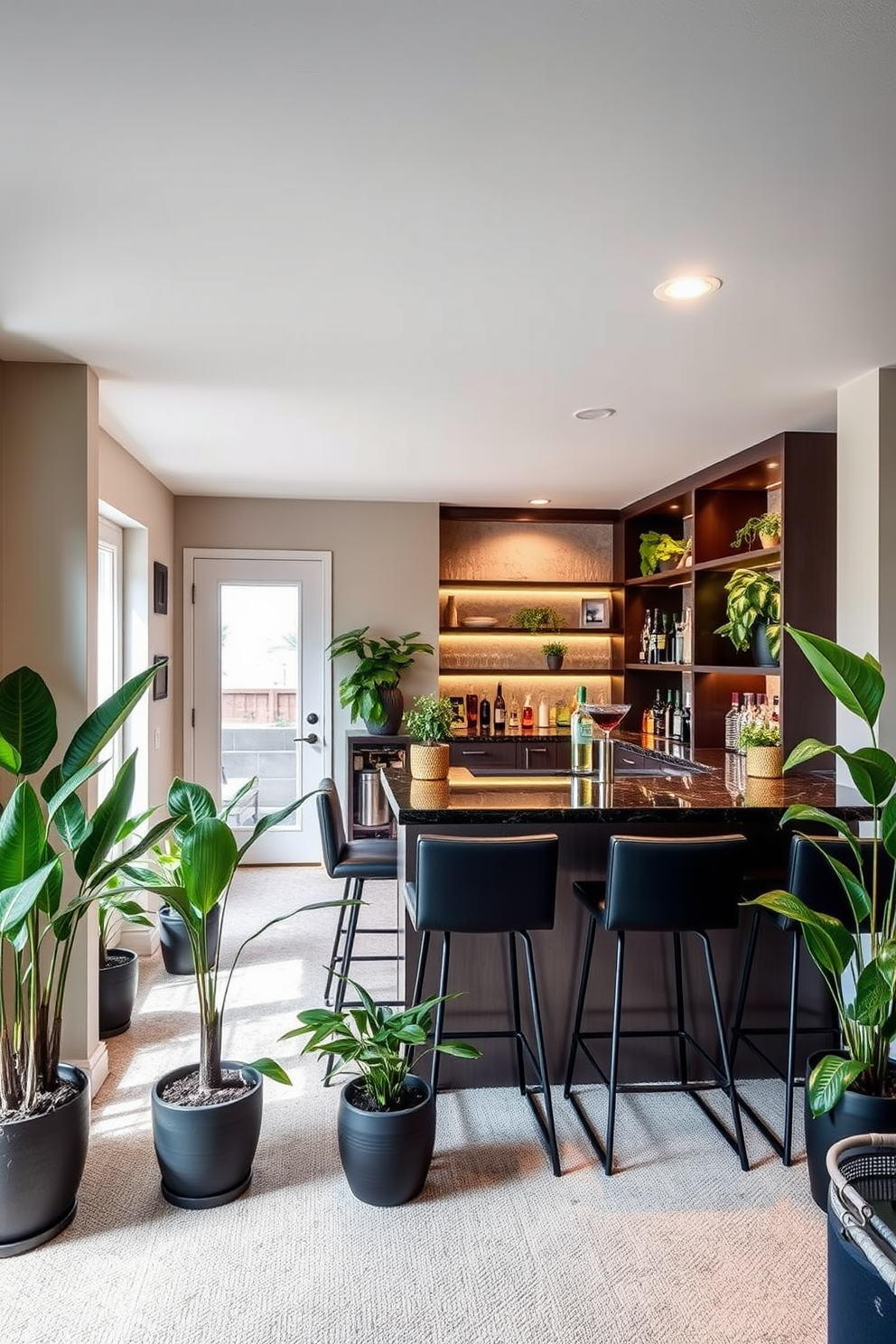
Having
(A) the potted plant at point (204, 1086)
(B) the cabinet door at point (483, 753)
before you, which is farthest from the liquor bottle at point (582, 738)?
(B) the cabinet door at point (483, 753)

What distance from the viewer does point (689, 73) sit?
1.48m

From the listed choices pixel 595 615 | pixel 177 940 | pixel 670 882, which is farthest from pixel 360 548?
pixel 670 882

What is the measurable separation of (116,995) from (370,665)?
2.69 metres

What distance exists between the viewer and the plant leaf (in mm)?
2170

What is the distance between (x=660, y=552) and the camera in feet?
Answer: 17.8

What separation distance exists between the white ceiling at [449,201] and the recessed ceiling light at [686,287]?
6cm

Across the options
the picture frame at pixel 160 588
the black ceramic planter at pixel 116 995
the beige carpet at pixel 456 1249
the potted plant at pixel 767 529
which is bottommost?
the beige carpet at pixel 456 1249

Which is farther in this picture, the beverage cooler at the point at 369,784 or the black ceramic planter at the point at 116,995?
the beverage cooler at the point at 369,784

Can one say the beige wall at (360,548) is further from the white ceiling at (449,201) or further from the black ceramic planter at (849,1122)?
the black ceramic planter at (849,1122)

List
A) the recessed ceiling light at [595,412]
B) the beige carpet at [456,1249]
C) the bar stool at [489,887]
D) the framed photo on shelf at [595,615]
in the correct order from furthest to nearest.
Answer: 1. the framed photo on shelf at [595,615]
2. the recessed ceiling light at [595,412]
3. the bar stool at [489,887]
4. the beige carpet at [456,1249]

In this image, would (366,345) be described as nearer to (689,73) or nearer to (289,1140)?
(689,73)

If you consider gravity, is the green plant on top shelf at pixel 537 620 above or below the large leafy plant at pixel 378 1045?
above

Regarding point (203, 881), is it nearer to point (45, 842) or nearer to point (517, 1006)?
point (45, 842)

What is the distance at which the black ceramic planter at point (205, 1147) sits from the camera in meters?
2.23
